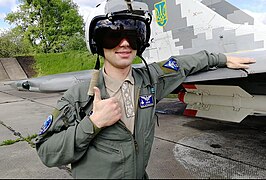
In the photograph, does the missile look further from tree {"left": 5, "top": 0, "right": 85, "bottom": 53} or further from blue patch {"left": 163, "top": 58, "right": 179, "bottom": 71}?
tree {"left": 5, "top": 0, "right": 85, "bottom": 53}

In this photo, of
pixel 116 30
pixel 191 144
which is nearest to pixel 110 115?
pixel 116 30

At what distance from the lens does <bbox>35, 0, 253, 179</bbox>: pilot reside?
1.12 metres

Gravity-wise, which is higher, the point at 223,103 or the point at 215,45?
the point at 215,45

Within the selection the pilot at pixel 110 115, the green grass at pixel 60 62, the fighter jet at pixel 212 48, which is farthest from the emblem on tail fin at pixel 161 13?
the green grass at pixel 60 62

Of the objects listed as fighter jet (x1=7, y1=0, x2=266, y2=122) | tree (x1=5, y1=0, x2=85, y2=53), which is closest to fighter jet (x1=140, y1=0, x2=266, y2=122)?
fighter jet (x1=7, y1=0, x2=266, y2=122)

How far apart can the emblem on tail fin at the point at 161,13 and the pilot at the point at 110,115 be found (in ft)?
11.2

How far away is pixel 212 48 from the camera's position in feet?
12.4

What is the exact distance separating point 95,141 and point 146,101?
348 millimetres

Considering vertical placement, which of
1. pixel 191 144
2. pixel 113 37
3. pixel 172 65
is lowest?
pixel 191 144

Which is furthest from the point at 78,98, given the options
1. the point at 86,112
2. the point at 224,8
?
the point at 224,8

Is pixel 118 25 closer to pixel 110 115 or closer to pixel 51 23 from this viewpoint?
pixel 110 115

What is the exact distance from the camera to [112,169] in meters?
1.08

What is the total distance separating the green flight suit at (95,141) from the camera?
1107 mm

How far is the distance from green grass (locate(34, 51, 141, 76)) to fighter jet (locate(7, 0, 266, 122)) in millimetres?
12749
